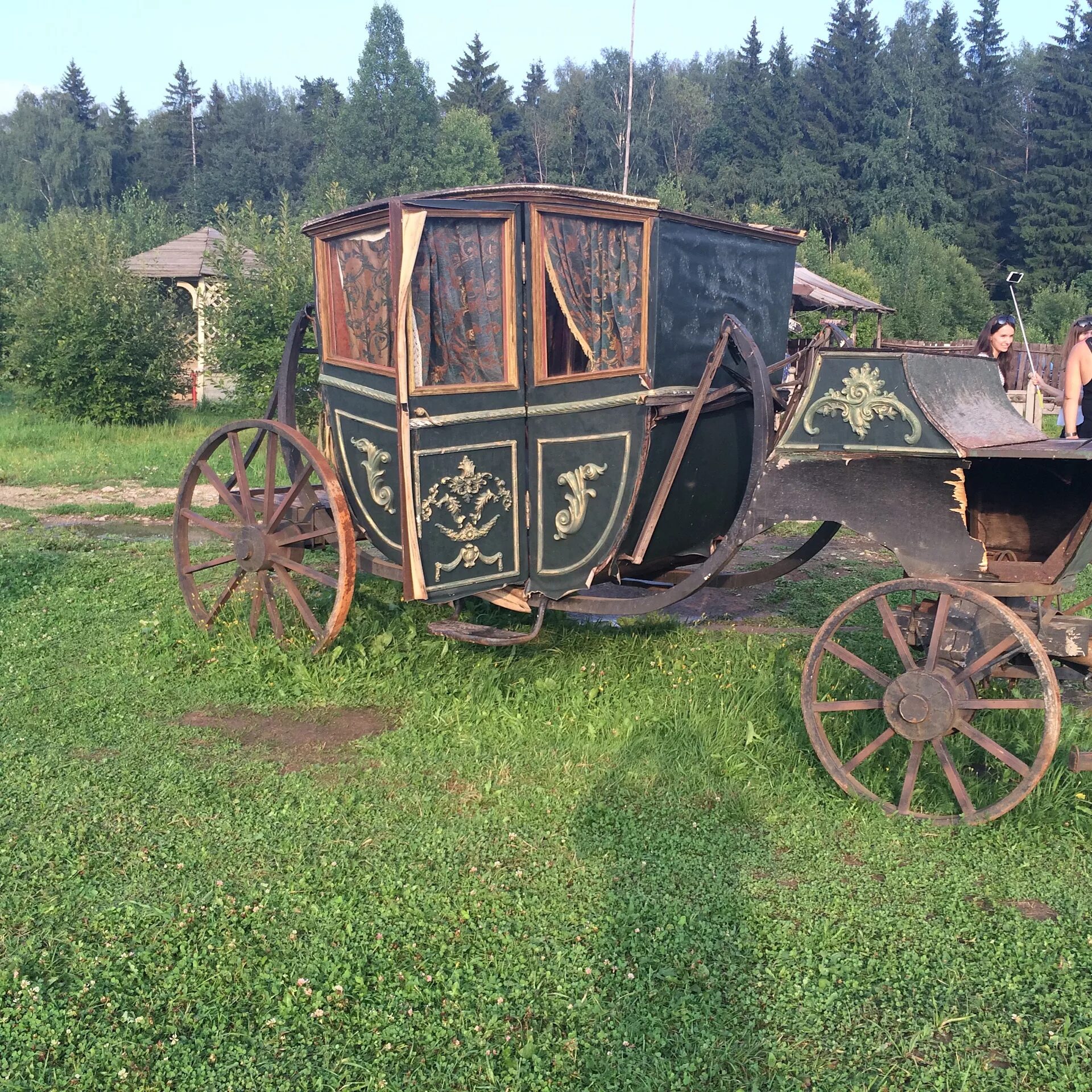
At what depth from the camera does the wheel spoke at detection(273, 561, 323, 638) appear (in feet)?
19.6

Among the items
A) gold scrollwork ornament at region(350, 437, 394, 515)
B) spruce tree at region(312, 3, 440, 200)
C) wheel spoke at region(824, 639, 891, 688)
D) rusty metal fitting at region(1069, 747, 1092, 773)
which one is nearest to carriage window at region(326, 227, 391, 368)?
gold scrollwork ornament at region(350, 437, 394, 515)

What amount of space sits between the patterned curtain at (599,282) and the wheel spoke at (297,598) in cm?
222

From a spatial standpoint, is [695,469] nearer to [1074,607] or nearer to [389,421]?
[389,421]

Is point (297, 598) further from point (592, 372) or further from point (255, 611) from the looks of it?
point (592, 372)

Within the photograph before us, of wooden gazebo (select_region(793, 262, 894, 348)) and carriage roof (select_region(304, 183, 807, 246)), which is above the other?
wooden gazebo (select_region(793, 262, 894, 348))

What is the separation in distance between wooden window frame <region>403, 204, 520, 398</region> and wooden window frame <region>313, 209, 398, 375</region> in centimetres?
32

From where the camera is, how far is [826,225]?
185ft

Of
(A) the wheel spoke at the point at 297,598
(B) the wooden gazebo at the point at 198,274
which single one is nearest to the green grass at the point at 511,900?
(A) the wheel spoke at the point at 297,598

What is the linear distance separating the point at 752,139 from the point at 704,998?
63.4 meters

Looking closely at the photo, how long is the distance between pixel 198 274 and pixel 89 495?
489 inches

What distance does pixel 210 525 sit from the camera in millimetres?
6414

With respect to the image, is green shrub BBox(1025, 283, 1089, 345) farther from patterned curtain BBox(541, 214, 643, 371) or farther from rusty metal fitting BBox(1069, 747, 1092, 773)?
rusty metal fitting BBox(1069, 747, 1092, 773)

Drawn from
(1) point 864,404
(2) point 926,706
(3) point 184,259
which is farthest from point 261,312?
(2) point 926,706

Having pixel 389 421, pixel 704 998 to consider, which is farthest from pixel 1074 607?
pixel 389 421
